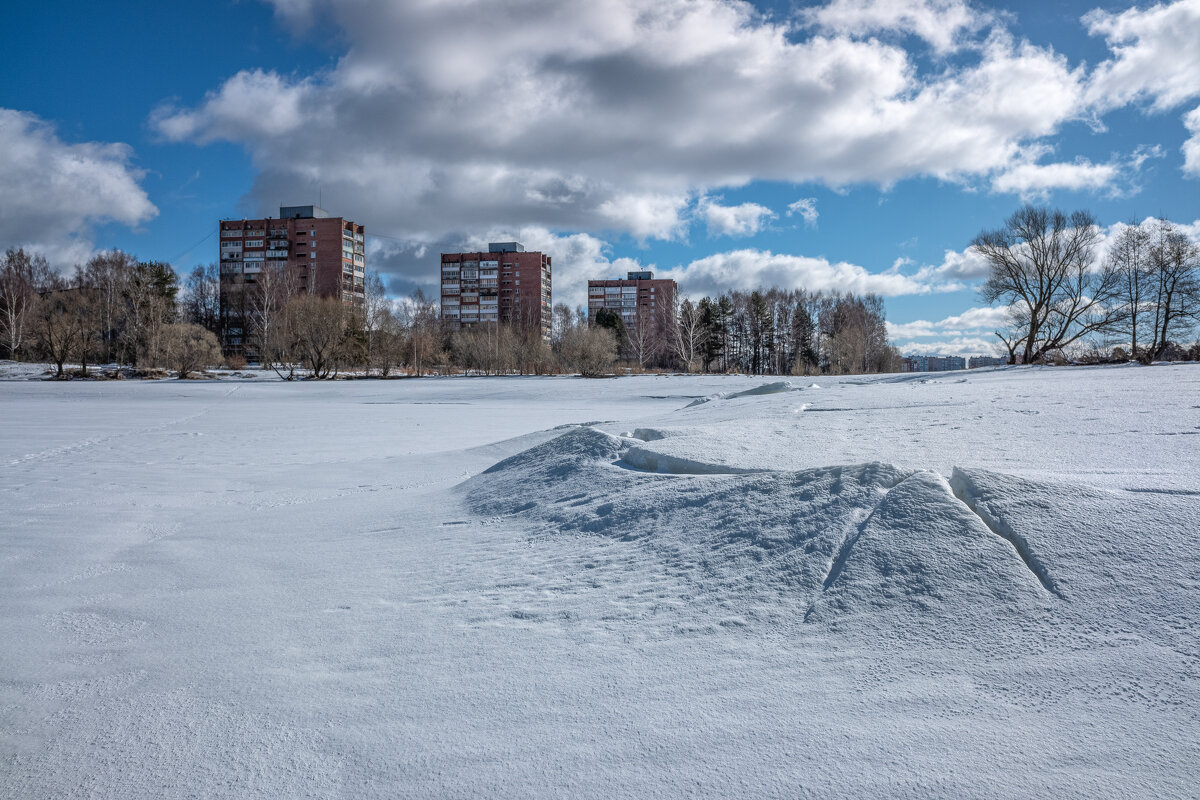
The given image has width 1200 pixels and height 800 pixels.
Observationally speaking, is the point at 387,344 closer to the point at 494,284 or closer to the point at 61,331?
the point at 61,331

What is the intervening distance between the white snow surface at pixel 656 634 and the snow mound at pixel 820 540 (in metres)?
0.02

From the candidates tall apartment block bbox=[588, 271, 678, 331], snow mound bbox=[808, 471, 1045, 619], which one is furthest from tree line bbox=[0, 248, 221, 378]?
tall apartment block bbox=[588, 271, 678, 331]

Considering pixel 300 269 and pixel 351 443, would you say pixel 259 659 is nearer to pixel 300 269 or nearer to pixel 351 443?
pixel 351 443

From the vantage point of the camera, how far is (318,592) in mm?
3176

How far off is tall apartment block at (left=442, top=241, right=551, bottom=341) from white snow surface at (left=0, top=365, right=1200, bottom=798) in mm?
80034

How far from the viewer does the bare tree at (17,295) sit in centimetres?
4472

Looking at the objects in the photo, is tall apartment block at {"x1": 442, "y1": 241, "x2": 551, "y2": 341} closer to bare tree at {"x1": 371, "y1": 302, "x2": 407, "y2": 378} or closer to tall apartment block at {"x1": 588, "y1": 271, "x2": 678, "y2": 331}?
tall apartment block at {"x1": 588, "y1": 271, "x2": 678, "y2": 331}

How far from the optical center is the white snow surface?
5.74ft

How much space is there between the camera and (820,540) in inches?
114

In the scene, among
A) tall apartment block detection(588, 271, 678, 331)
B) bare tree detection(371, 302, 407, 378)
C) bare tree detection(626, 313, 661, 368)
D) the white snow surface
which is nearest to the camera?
the white snow surface

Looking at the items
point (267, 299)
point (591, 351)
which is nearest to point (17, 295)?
point (267, 299)

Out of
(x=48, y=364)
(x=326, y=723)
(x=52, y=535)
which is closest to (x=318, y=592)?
(x=326, y=723)

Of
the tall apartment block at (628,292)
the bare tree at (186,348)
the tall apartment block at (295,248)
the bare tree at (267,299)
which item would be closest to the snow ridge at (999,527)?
the bare tree at (186,348)

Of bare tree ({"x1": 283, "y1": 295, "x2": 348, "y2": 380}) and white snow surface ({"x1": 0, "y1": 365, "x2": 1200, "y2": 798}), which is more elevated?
bare tree ({"x1": 283, "y1": 295, "x2": 348, "y2": 380})
